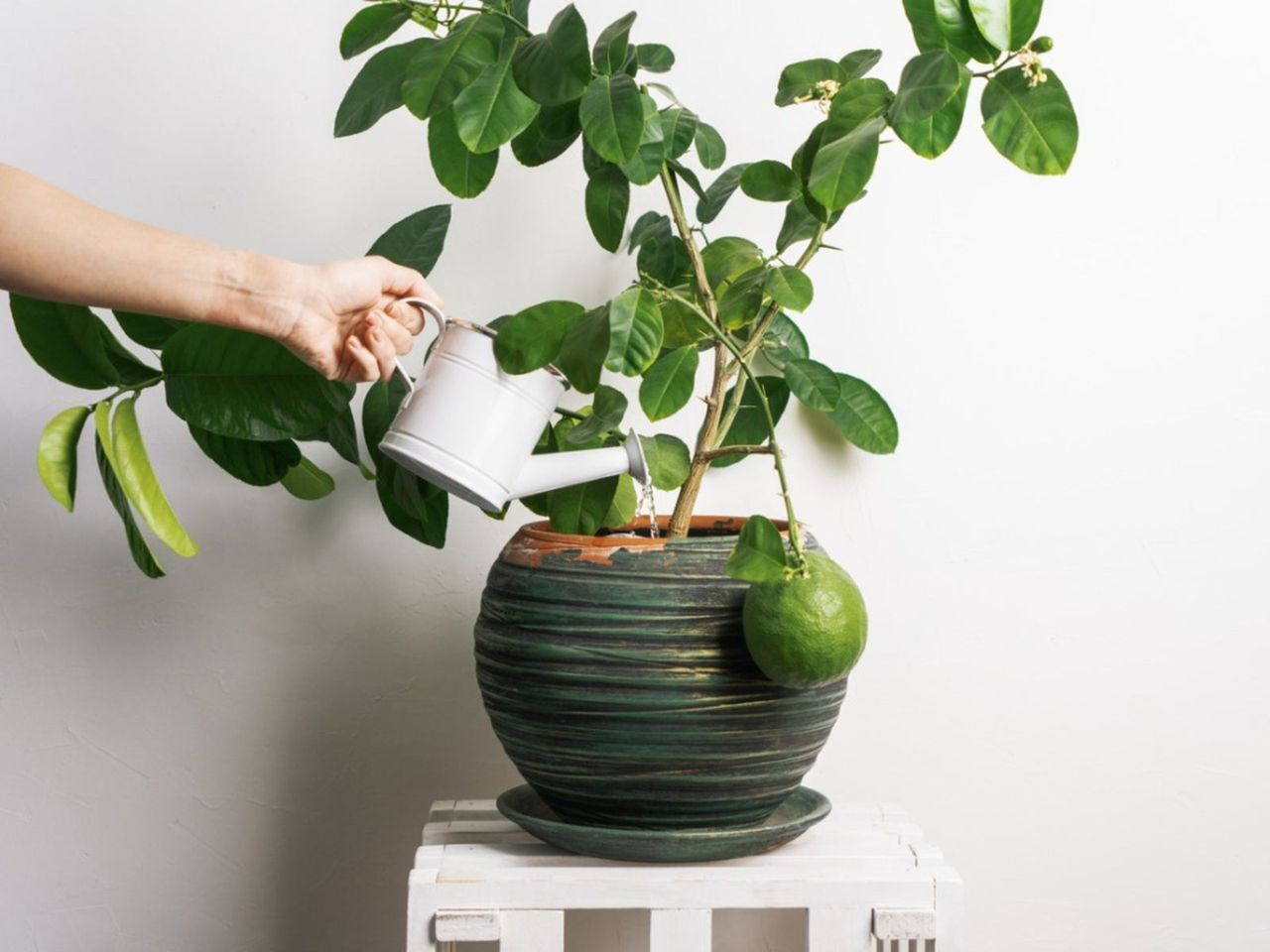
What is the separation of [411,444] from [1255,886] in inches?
39.8

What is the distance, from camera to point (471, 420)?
3.19 ft

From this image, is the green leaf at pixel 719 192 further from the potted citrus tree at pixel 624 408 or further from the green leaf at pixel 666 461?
the green leaf at pixel 666 461

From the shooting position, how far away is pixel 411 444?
0.98m

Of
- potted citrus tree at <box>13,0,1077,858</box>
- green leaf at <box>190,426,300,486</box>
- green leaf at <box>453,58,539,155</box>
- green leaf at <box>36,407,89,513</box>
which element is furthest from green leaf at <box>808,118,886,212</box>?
green leaf at <box>36,407,89,513</box>

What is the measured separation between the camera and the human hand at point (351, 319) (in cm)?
100

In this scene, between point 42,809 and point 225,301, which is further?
point 42,809

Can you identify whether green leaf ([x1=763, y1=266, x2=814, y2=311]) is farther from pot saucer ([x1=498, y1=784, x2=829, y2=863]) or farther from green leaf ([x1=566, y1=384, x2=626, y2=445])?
pot saucer ([x1=498, y1=784, x2=829, y2=863])

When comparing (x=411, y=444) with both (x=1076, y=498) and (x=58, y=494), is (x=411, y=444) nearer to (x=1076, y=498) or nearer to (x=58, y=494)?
(x=58, y=494)

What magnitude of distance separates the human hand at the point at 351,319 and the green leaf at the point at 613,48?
221mm

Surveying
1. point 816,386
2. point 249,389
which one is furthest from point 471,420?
point 816,386

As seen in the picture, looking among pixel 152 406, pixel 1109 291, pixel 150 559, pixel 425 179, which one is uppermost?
pixel 425 179

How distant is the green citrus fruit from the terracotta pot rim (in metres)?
0.10

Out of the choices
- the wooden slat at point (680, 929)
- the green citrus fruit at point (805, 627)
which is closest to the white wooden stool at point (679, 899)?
the wooden slat at point (680, 929)

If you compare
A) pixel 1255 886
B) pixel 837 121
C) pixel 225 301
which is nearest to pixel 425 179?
pixel 225 301
